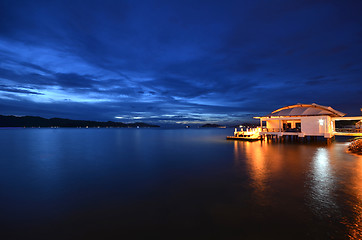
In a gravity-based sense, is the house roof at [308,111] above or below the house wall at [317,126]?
above

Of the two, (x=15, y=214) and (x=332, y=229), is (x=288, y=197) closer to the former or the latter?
(x=332, y=229)

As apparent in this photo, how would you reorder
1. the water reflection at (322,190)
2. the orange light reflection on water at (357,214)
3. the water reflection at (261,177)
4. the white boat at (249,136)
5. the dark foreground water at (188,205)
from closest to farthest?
the orange light reflection on water at (357,214) → the dark foreground water at (188,205) → the water reflection at (322,190) → the water reflection at (261,177) → the white boat at (249,136)

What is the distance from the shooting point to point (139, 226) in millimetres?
6141

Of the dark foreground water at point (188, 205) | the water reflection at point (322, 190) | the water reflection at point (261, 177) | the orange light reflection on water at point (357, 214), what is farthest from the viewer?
the water reflection at point (261, 177)

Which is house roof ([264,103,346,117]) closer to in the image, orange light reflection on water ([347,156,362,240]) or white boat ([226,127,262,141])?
white boat ([226,127,262,141])

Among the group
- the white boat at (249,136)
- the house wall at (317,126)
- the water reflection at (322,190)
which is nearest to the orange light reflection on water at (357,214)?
the water reflection at (322,190)

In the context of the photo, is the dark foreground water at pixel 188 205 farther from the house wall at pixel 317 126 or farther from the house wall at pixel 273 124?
the house wall at pixel 273 124

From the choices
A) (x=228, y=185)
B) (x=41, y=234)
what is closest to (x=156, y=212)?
(x=41, y=234)

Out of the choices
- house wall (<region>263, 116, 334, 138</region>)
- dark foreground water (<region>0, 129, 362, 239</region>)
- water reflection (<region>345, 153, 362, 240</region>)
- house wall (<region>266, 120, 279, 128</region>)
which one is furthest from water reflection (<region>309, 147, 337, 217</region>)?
house wall (<region>266, 120, 279, 128</region>)

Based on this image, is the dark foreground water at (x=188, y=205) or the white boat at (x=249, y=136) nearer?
the dark foreground water at (x=188, y=205)

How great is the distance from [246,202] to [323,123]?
27024 millimetres

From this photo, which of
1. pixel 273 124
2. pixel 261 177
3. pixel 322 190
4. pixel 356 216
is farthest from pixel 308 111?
pixel 356 216

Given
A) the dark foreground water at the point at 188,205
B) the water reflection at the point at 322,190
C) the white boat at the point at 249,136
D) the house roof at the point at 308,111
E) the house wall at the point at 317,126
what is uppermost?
the house roof at the point at 308,111

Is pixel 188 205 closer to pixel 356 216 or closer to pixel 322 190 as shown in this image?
pixel 356 216
